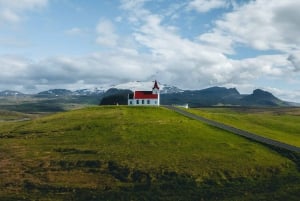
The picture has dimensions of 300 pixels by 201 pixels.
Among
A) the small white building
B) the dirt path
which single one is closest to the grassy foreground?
the dirt path

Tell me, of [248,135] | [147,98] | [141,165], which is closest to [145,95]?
[147,98]

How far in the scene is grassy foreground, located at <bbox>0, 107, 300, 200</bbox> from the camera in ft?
190

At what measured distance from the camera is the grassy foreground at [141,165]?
190 feet

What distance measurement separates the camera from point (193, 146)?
3061 inches

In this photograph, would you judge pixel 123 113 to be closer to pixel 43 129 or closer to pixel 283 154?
pixel 43 129

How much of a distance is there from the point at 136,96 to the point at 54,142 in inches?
2153

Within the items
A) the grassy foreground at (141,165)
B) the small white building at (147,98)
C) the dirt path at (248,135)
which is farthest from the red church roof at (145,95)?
the grassy foreground at (141,165)

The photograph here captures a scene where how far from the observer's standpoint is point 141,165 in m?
67.9

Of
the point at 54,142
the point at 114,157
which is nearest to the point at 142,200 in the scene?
the point at 114,157

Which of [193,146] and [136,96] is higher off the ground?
[136,96]

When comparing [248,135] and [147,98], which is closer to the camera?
[248,135]

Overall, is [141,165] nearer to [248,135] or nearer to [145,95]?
[248,135]

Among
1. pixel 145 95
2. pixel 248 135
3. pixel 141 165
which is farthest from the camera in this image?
pixel 145 95

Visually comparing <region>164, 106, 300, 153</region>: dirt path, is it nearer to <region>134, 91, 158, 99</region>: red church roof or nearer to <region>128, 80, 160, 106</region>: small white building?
<region>128, 80, 160, 106</region>: small white building
